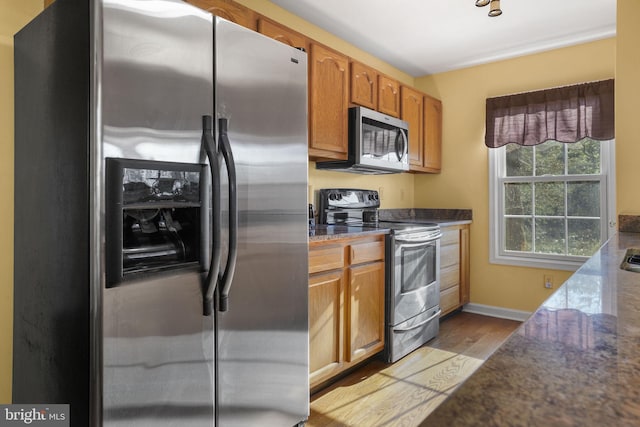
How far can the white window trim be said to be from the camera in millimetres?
3346

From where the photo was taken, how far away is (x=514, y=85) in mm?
3748

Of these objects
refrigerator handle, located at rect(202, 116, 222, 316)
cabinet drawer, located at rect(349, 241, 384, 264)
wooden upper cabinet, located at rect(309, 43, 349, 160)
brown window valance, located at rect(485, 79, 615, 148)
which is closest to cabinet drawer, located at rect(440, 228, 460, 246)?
brown window valance, located at rect(485, 79, 615, 148)

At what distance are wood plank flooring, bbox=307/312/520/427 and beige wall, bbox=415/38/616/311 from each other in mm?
658

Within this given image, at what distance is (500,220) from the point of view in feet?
12.8

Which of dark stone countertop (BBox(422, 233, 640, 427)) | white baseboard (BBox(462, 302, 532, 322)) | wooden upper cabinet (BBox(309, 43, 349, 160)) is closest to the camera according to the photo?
dark stone countertop (BBox(422, 233, 640, 427))

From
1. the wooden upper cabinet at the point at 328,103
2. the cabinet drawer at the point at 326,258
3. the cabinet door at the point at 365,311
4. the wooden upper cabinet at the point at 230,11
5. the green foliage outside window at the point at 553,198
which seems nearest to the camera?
the wooden upper cabinet at the point at 230,11

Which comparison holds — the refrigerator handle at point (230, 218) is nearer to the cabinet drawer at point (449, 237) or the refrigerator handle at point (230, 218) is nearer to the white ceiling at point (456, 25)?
the white ceiling at point (456, 25)

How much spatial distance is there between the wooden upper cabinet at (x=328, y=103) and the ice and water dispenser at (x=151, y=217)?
4.30ft

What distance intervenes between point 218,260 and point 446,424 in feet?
4.15

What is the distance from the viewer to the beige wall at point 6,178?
5.40ft

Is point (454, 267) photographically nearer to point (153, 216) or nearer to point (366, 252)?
point (366, 252)

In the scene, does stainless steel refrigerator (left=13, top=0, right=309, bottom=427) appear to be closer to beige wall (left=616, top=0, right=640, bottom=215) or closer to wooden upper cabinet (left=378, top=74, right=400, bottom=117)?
wooden upper cabinet (left=378, top=74, right=400, bottom=117)

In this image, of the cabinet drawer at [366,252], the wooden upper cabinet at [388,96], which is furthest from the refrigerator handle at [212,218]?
the wooden upper cabinet at [388,96]

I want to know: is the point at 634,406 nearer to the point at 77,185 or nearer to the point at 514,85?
the point at 77,185
